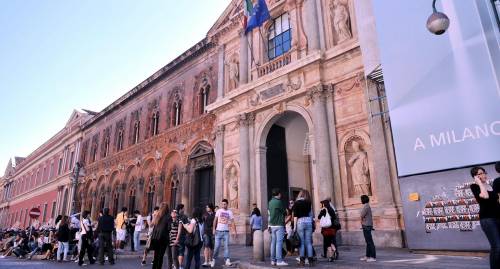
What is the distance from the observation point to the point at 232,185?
45.6ft

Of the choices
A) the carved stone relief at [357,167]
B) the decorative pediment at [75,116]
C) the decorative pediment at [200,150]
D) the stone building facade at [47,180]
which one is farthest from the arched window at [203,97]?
the decorative pediment at [75,116]

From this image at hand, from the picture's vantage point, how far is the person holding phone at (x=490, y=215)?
368 cm

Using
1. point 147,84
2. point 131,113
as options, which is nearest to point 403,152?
point 147,84

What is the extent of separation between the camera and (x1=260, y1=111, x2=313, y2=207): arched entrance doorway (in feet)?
43.5

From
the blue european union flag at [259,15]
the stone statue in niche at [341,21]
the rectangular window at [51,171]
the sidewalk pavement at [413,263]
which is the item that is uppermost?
the blue european union flag at [259,15]

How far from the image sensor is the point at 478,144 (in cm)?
688

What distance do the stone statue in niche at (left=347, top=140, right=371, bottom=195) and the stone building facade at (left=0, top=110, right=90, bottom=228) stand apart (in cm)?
2556

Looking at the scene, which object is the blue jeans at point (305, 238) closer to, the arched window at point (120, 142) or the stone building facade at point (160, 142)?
the stone building facade at point (160, 142)

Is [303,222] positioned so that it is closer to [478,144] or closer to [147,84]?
[478,144]

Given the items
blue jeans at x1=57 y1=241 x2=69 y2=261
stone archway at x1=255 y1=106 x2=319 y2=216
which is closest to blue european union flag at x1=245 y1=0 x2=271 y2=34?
stone archway at x1=255 y1=106 x2=319 y2=216

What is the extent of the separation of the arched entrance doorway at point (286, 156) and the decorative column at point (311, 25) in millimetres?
2685

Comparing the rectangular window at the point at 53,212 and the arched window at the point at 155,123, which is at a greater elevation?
the arched window at the point at 155,123

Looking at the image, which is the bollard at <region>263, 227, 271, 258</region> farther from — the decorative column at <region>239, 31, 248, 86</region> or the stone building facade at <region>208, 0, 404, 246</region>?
the decorative column at <region>239, 31, 248, 86</region>

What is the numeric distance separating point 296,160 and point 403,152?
6699mm
